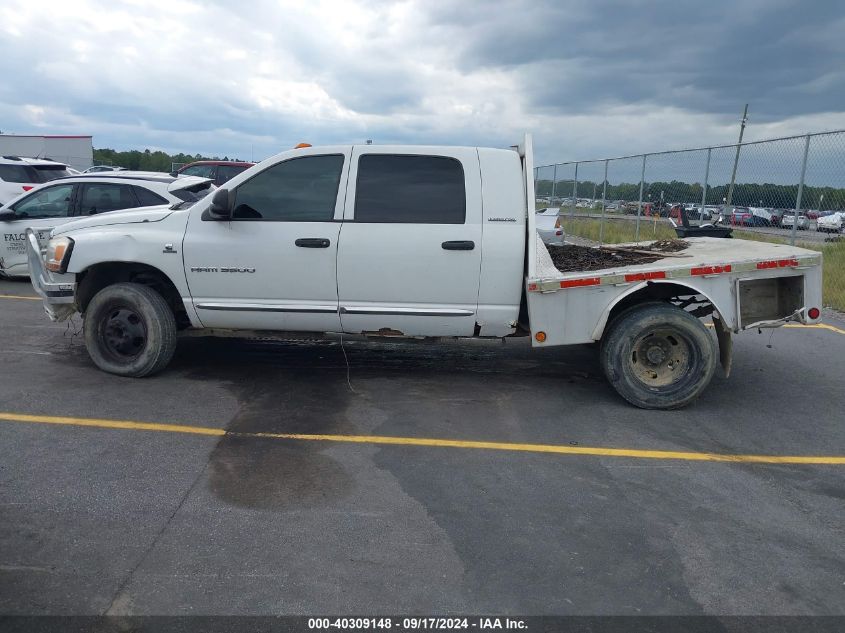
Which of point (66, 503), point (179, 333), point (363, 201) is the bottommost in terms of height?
point (66, 503)

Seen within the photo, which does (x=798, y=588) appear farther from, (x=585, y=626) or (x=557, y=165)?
(x=557, y=165)

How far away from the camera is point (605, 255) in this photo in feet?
22.5

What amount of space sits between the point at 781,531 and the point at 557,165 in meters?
21.1

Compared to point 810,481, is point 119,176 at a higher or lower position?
higher

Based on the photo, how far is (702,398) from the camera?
20.3ft

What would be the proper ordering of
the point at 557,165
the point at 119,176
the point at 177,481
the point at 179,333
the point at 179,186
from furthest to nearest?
the point at 557,165
the point at 119,176
the point at 179,186
the point at 179,333
the point at 177,481

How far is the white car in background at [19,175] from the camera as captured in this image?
12.9 metres

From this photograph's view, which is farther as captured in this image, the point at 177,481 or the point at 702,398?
the point at 702,398

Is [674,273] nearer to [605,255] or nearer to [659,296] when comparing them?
[659,296]

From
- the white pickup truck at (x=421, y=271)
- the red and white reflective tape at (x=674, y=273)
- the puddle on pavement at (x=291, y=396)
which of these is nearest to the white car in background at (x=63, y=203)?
the puddle on pavement at (x=291, y=396)

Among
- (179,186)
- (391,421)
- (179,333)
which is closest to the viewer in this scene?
(391,421)

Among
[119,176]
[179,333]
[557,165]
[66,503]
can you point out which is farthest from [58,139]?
[66,503]

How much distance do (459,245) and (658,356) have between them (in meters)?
1.87

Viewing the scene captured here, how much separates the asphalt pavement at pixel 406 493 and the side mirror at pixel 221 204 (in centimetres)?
150
